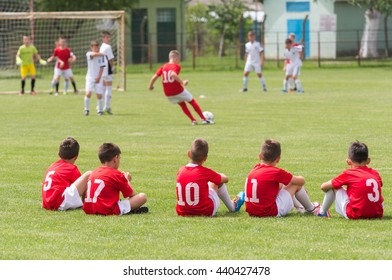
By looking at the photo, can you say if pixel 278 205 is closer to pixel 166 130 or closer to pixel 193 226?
pixel 193 226

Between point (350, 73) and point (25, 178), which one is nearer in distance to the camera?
point (25, 178)

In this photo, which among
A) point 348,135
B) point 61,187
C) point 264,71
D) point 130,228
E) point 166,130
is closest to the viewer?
point 130,228

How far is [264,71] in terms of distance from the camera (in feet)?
170

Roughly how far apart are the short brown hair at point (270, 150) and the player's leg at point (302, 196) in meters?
0.36

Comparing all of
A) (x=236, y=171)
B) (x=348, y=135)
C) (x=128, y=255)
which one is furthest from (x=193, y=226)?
(x=348, y=135)

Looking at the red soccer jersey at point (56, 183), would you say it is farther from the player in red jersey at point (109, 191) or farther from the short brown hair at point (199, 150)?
the short brown hair at point (199, 150)

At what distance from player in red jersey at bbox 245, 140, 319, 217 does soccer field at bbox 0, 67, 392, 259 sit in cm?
18

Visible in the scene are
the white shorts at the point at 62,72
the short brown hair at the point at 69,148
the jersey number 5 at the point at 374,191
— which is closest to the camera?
the jersey number 5 at the point at 374,191

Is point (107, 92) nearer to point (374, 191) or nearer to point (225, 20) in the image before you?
point (374, 191)

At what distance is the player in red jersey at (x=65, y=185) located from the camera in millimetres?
11453

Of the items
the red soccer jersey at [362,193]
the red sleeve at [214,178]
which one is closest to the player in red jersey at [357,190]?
the red soccer jersey at [362,193]

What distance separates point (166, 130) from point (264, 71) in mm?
30235

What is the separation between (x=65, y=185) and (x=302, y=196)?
281 centimetres

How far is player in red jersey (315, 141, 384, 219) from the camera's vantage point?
10594 millimetres
